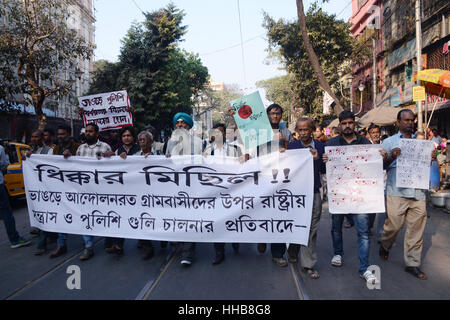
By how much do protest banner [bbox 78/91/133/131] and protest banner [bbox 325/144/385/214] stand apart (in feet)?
17.0

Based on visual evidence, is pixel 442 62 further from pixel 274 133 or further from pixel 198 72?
pixel 198 72

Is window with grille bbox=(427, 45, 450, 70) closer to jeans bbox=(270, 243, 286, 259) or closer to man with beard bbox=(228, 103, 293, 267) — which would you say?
man with beard bbox=(228, 103, 293, 267)

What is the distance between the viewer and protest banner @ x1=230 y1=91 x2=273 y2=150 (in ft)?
13.7

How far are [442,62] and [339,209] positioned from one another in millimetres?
14161

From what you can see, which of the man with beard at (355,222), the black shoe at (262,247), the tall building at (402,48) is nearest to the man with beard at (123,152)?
the black shoe at (262,247)

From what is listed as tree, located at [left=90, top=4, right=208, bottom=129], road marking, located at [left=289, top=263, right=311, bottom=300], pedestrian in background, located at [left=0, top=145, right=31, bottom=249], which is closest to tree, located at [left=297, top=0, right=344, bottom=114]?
road marking, located at [left=289, top=263, right=311, bottom=300]

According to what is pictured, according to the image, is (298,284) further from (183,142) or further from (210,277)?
(183,142)

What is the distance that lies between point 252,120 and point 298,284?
2.02 metres

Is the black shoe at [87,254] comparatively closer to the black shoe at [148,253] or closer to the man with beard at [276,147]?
the black shoe at [148,253]

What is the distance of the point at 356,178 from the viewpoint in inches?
150

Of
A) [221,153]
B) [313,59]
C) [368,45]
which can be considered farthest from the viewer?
[368,45]

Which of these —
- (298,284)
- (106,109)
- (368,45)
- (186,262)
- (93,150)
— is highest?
(368,45)

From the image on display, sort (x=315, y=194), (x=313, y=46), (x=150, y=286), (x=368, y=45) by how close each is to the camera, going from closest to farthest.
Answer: (x=150, y=286), (x=315, y=194), (x=313, y=46), (x=368, y=45)

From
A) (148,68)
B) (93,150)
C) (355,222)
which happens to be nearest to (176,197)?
(93,150)
